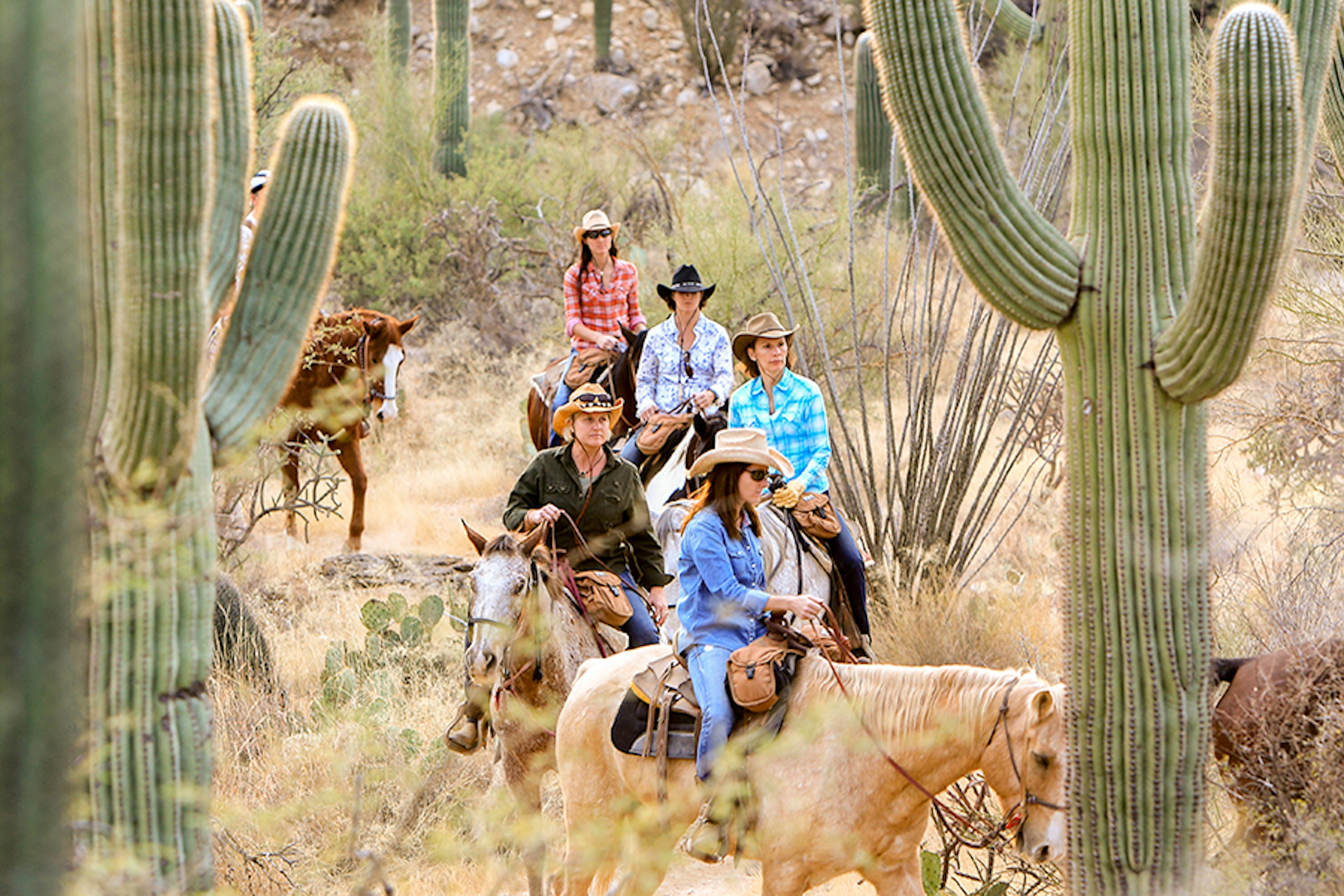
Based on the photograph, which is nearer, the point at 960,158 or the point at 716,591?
the point at 960,158

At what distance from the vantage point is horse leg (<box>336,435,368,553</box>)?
12.2 m

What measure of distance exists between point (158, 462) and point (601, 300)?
7337 mm

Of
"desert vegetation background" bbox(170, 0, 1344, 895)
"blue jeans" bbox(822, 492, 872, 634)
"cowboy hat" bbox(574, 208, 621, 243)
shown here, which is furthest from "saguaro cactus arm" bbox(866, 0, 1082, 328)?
"cowboy hat" bbox(574, 208, 621, 243)

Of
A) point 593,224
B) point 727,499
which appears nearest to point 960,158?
point 727,499

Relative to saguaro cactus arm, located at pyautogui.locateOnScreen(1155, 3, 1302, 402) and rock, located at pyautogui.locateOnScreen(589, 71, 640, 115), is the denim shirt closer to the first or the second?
saguaro cactus arm, located at pyautogui.locateOnScreen(1155, 3, 1302, 402)

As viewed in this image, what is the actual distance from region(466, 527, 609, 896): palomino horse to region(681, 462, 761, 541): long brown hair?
1.03 metres

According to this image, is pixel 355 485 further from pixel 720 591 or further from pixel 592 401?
pixel 720 591

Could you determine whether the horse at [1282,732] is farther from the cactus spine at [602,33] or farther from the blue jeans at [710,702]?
the cactus spine at [602,33]

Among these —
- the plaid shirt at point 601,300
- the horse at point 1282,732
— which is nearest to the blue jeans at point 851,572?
the horse at point 1282,732

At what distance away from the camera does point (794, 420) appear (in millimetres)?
7883

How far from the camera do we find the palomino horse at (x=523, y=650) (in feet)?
19.4

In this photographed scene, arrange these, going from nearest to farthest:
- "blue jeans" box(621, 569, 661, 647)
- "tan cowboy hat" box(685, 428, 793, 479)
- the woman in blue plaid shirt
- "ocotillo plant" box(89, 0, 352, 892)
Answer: "ocotillo plant" box(89, 0, 352, 892), "tan cowboy hat" box(685, 428, 793, 479), "blue jeans" box(621, 569, 661, 647), the woman in blue plaid shirt

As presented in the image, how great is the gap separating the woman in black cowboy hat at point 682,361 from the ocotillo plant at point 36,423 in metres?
7.54

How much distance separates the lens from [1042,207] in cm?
802
